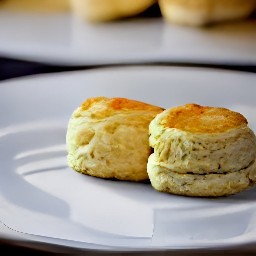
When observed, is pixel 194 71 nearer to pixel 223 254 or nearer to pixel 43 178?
pixel 43 178

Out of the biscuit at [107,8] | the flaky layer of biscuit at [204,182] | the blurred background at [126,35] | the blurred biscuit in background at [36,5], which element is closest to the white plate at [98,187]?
the flaky layer of biscuit at [204,182]

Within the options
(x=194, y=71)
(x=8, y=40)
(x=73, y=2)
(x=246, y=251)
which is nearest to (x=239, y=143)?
(x=246, y=251)

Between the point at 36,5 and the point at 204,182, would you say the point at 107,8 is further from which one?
the point at 204,182

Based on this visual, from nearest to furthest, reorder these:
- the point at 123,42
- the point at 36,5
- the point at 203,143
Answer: the point at 203,143, the point at 123,42, the point at 36,5

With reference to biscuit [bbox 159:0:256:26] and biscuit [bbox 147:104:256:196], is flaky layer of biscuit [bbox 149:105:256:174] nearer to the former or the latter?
biscuit [bbox 147:104:256:196]

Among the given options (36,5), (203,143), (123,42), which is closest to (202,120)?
(203,143)
